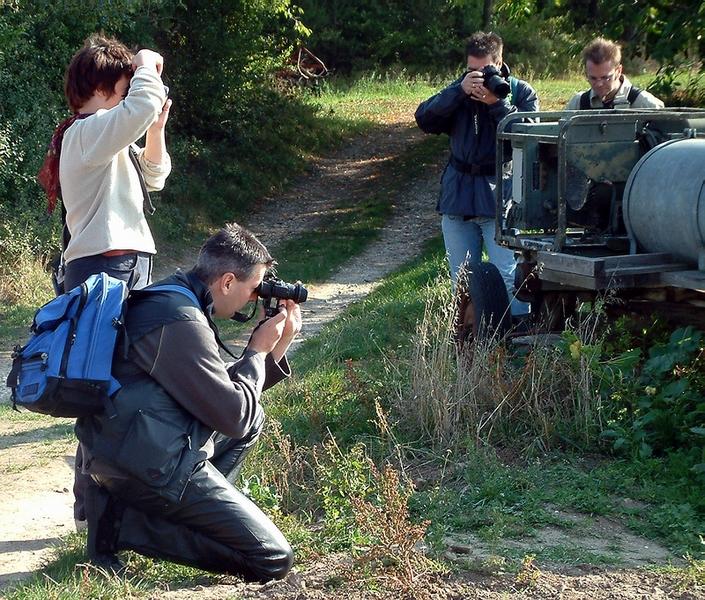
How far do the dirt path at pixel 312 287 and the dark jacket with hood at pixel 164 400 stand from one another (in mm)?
967

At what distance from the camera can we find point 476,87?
6.38 metres

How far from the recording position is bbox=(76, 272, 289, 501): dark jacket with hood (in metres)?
3.83

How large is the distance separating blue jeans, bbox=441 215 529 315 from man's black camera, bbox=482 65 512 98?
0.75m

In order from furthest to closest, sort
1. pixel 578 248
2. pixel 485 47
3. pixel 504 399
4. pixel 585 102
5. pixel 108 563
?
pixel 585 102
pixel 485 47
pixel 578 248
pixel 504 399
pixel 108 563

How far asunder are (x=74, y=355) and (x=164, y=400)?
0.36 meters

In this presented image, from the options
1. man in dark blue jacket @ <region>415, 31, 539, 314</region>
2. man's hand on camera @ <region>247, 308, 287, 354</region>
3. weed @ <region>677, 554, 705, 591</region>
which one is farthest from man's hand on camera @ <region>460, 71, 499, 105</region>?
weed @ <region>677, 554, 705, 591</region>

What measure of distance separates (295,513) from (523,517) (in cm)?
101

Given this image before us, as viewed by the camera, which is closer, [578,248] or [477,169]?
[578,248]

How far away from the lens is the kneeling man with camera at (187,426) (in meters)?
3.85

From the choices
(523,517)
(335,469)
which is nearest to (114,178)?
(335,469)

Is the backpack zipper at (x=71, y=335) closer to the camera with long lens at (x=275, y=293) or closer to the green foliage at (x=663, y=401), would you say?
the camera with long lens at (x=275, y=293)

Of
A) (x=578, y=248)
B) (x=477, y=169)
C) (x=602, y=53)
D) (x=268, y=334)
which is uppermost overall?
(x=602, y=53)

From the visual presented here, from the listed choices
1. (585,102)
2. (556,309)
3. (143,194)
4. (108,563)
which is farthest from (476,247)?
(108,563)

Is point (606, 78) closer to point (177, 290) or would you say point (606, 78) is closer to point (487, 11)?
point (177, 290)
